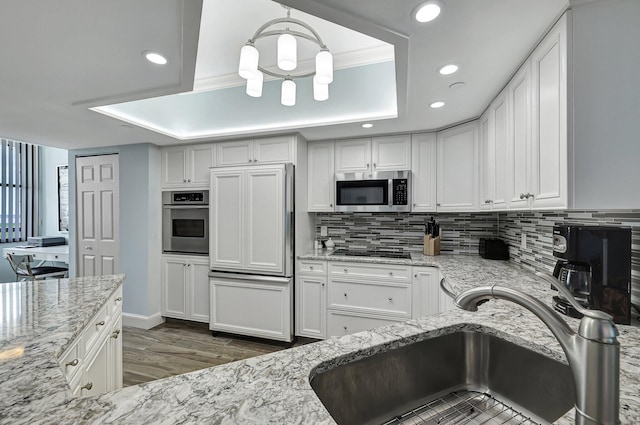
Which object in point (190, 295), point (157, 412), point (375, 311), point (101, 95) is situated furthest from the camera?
point (190, 295)

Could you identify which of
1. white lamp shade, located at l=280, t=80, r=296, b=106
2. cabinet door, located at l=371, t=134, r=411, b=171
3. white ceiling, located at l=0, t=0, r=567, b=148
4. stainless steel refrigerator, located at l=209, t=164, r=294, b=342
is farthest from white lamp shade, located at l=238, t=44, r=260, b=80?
cabinet door, located at l=371, t=134, r=411, b=171

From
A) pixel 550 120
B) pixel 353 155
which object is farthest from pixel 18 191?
pixel 550 120

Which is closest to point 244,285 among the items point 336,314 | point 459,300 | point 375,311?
point 336,314

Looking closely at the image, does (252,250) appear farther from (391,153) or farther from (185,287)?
(391,153)

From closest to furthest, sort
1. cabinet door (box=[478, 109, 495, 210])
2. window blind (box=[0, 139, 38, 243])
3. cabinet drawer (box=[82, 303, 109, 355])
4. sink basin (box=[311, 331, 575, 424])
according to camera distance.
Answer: sink basin (box=[311, 331, 575, 424]) < cabinet drawer (box=[82, 303, 109, 355]) < cabinet door (box=[478, 109, 495, 210]) < window blind (box=[0, 139, 38, 243])

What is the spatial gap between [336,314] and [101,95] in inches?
109

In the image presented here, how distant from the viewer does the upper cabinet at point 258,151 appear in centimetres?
296

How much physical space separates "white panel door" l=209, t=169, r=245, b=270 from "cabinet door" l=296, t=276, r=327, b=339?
2.43 ft

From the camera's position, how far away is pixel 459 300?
1.97 feet

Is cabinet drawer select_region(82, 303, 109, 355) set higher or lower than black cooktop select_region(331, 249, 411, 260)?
lower

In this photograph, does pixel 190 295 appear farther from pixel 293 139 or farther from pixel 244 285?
pixel 293 139

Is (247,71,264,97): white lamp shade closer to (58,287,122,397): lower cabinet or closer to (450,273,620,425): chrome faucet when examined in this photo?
(58,287,122,397): lower cabinet

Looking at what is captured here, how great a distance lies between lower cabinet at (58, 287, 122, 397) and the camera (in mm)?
1109

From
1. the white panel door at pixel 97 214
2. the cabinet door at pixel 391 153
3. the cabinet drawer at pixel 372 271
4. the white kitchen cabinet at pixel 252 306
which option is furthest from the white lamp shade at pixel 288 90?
the white panel door at pixel 97 214
